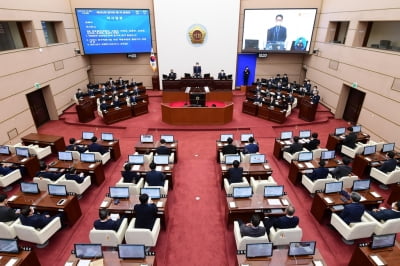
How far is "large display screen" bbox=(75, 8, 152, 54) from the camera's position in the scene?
16047mm

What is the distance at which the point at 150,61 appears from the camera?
17.3 meters

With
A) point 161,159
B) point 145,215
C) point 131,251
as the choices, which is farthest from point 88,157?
point 131,251

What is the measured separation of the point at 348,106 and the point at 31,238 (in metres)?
14.9

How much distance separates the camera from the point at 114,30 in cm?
1659

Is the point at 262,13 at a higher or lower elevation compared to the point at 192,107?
higher

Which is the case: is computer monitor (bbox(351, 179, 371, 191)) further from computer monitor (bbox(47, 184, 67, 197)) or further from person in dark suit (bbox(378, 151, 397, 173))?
computer monitor (bbox(47, 184, 67, 197))

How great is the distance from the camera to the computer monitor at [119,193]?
645 cm

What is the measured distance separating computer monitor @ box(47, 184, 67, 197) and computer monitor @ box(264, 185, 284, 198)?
536 cm

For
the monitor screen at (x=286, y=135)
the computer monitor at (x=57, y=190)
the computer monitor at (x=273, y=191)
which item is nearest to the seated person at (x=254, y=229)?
the computer monitor at (x=273, y=191)

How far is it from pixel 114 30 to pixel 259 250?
16.5m

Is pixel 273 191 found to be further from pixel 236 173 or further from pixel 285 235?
pixel 285 235

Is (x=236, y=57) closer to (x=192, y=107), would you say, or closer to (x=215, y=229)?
(x=192, y=107)

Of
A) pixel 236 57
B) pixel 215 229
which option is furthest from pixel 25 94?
pixel 236 57

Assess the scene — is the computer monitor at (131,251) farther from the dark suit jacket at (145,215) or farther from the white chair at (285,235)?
the white chair at (285,235)
